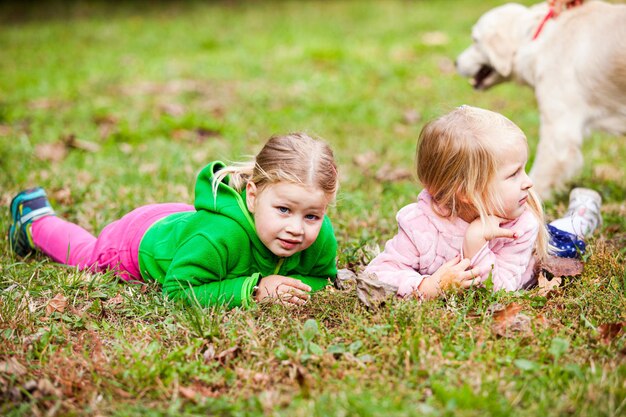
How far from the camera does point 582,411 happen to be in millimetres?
2061

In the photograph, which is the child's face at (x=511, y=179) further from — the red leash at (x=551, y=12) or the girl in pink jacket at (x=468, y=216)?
the red leash at (x=551, y=12)

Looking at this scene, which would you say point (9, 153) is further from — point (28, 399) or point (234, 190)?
point (28, 399)

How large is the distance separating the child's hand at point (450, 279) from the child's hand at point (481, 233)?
0.07 meters

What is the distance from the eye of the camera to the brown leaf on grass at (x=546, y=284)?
9.60ft

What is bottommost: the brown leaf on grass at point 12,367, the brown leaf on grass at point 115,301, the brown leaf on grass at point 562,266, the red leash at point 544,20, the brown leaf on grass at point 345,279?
the brown leaf on grass at point 345,279

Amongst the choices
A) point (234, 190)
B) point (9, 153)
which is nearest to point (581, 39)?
point (234, 190)

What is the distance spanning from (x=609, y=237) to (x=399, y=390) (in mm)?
2092

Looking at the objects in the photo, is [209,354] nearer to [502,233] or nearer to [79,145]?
[502,233]

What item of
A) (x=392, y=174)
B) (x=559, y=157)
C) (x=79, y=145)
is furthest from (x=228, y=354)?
(x=79, y=145)

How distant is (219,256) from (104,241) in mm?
910

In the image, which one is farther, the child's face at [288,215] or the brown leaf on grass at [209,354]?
the child's face at [288,215]

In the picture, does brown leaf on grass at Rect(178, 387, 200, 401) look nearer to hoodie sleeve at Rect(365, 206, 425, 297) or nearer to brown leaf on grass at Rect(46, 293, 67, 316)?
brown leaf on grass at Rect(46, 293, 67, 316)

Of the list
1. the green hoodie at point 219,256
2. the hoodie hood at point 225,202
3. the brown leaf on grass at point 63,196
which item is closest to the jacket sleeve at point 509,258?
the green hoodie at point 219,256

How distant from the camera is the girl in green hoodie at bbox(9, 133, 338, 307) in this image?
2832 millimetres
